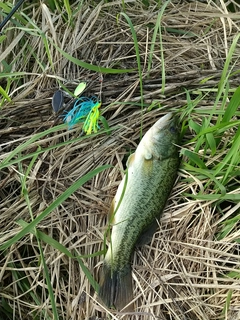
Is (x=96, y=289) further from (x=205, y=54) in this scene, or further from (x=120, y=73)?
(x=205, y=54)

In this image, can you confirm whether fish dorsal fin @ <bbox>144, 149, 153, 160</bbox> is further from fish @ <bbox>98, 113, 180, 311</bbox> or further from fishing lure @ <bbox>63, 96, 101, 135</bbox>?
fishing lure @ <bbox>63, 96, 101, 135</bbox>

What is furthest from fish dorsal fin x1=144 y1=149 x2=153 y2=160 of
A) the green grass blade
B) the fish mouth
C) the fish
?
the green grass blade

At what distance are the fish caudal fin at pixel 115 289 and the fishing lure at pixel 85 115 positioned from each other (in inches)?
32.6

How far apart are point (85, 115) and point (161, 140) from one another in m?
0.52

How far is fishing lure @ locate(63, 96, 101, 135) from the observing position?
2573 millimetres

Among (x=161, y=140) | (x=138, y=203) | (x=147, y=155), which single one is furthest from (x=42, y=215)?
(x=161, y=140)

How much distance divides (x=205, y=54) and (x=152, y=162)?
89cm

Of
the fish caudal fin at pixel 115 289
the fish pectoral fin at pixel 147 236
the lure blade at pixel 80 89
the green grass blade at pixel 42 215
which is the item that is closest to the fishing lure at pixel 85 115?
the lure blade at pixel 80 89

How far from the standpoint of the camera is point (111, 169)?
2.60 metres

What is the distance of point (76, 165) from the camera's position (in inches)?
103

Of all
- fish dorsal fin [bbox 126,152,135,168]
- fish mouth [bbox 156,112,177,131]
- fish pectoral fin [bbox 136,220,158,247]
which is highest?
fish mouth [bbox 156,112,177,131]

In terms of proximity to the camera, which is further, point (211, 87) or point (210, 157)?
point (211, 87)

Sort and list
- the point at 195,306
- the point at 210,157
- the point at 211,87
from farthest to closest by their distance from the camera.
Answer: the point at 211,87, the point at 210,157, the point at 195,306

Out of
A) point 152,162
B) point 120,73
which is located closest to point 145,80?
point 120,73
